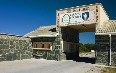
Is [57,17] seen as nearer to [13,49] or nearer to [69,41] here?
[69,41]

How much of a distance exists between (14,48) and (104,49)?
985cm

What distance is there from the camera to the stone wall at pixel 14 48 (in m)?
19.5

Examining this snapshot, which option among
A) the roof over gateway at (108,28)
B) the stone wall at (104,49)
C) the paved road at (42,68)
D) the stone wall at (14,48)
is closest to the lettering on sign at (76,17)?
the roof over gateway at (108,28)

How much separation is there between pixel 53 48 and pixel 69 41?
3612mm

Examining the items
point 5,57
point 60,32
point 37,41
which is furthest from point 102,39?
point 5,57

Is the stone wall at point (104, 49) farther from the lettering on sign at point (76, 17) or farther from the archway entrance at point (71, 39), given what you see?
the archway entrance at point (71, 39)

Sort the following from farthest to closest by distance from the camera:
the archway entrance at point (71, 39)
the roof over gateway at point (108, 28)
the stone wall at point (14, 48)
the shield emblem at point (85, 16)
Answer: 1. the archway entrance at point (71, 39)
2. the shield emblem at point (85, 16)
3. the roof over gateway at point (108, 28)
4. the stone wall at point (14, 48)

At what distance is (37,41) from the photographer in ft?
79.2

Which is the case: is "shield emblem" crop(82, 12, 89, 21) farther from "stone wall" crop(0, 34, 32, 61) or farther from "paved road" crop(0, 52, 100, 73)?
"stone wall" crop(0, 34, 32, 61)

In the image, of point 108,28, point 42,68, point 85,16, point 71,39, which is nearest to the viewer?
point 42,68

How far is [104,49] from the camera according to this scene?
19.6 meters

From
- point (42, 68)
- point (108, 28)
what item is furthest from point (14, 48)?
point (108, 28)

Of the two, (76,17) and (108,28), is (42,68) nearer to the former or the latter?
(76,17)

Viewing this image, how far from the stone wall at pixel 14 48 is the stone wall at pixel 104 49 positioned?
867cm
